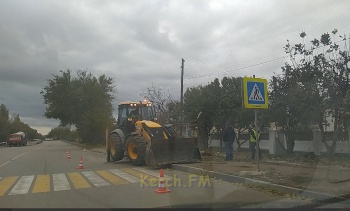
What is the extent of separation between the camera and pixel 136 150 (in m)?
15.7

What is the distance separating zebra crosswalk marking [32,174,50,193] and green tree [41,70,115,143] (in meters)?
33.7

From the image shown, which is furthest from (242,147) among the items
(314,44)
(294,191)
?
(294,191)

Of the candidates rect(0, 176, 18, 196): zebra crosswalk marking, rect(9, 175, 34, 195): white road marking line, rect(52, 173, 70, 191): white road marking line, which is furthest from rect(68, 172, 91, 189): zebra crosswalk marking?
rect(0, 176, 18, 196): zebra crosswalk marking

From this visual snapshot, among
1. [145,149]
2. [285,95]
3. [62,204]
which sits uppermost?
[285,95]

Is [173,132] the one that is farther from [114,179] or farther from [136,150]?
[114,179]

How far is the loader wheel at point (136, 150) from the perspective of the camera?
49.1 ft

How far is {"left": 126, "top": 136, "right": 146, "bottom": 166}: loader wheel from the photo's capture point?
15.0 m

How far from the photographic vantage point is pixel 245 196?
8.19 meters

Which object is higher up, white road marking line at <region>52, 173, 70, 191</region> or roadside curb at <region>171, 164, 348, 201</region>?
roadside curb at <region>171, 164, 348, 201</region>

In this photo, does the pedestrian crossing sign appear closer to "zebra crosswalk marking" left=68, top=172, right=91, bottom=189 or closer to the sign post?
the sign post

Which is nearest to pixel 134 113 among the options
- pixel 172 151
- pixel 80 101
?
pixel 172 151

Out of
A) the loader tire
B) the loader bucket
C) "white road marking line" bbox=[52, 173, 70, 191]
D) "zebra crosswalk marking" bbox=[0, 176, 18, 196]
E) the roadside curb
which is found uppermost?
the loader tire

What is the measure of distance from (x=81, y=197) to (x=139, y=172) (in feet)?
16.3

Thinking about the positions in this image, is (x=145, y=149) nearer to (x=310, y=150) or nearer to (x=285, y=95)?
(x=285, y=95)
